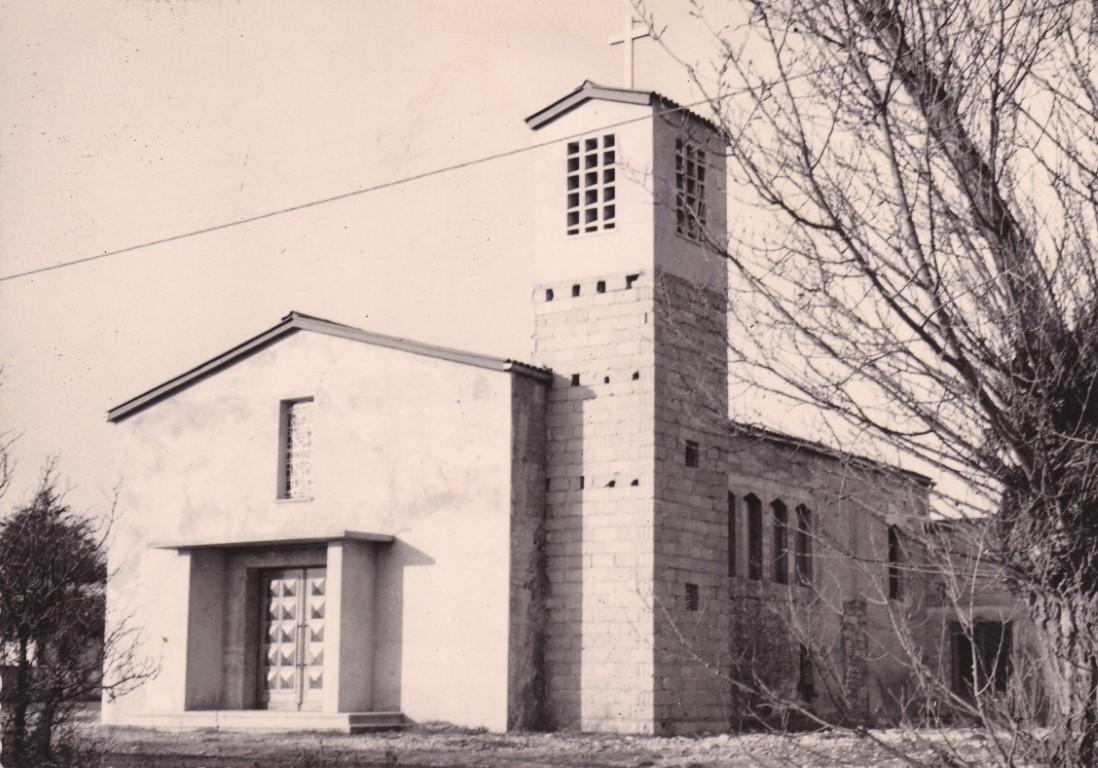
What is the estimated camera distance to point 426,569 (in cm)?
2217

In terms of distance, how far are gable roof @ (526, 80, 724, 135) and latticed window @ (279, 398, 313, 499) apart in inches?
252

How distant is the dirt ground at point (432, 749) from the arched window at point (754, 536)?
19.3 feet

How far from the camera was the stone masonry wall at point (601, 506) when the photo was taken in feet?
70.5

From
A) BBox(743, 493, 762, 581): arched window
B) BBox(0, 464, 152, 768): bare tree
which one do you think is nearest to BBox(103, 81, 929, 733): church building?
BBox(743, 493, 762, 581): arched window

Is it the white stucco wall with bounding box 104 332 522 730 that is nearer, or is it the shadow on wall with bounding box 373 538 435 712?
the white stucco wall with bounding box 104 332 522 730

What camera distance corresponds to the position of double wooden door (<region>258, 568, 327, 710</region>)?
23.1 meters

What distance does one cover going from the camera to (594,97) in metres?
23.0

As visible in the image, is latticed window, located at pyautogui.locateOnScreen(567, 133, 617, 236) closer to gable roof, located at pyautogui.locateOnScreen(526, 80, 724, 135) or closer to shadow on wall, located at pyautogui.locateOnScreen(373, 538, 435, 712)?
gable roof, located at pyautogui.locateOnScreen(526, 80, 724, 135)

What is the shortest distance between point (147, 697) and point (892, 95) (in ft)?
69.3

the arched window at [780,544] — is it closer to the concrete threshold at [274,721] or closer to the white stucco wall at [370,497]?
the white stucco wall at [370,497]

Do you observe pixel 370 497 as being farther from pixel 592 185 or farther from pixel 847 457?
pixel 847 457

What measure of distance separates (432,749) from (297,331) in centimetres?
866

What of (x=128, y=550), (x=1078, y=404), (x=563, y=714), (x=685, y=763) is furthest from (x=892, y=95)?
(x=128, y=550)

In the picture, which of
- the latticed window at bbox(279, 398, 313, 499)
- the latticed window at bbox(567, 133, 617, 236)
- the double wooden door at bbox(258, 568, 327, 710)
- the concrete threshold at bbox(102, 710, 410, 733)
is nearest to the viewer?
the concrete threshold at bbox(102, 710, 410, 733)
